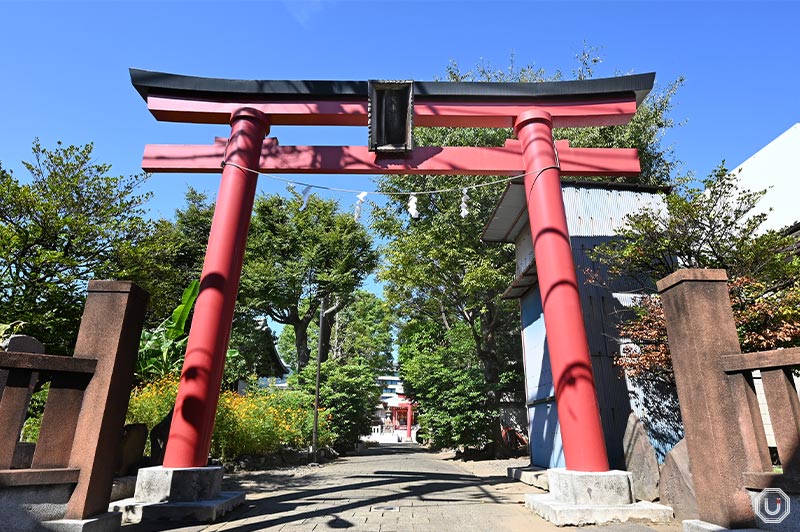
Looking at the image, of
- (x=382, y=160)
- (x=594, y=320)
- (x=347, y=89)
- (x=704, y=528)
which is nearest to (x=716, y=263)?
(x=594, y=320)

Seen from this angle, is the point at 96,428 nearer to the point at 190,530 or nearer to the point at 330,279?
the point at 190,530

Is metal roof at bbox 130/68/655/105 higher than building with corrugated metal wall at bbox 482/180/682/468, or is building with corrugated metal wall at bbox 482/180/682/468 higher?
metal roof at bbox 130/68/655/105

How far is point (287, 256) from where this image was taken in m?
25.1

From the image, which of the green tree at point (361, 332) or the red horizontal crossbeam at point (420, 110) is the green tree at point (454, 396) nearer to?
the green tree at point (361, 332)

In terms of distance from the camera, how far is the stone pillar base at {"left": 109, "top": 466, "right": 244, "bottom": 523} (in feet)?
17.5

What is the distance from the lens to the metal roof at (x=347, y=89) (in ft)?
25.6

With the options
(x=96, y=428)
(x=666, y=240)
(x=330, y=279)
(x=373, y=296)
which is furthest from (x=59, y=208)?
(x=373, y=296)

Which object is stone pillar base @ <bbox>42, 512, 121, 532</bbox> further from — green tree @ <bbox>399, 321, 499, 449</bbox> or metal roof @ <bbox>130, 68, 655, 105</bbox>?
green tree @ <bbox>399, 321, 499, 449</bbox>

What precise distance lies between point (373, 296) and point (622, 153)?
2301cm

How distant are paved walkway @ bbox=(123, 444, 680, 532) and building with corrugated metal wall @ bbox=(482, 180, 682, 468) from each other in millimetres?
1777

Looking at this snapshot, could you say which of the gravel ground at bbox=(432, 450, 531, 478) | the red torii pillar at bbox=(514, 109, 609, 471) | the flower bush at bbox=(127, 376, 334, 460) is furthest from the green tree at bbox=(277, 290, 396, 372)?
the red torii pillar at bbox=(514, 109, 609, 471)

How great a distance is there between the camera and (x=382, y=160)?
8.09 meters

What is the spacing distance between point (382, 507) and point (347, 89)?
7081 millimetres

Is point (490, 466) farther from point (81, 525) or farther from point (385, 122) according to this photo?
point (81, 525)
